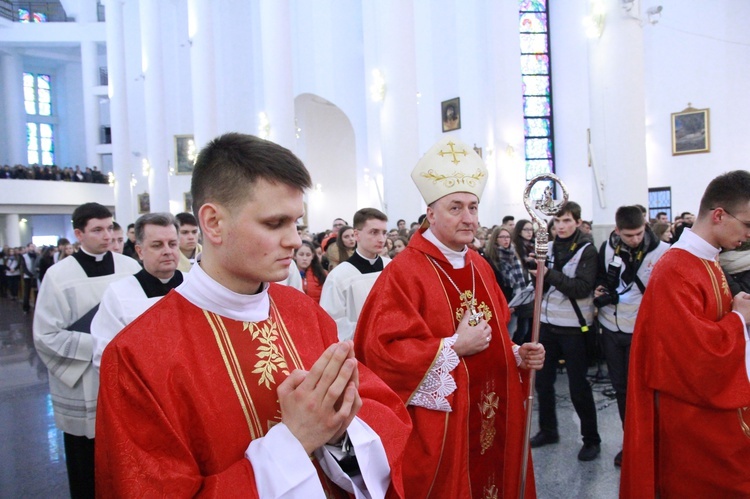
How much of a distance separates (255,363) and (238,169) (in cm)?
52

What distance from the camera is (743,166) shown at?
1547cm

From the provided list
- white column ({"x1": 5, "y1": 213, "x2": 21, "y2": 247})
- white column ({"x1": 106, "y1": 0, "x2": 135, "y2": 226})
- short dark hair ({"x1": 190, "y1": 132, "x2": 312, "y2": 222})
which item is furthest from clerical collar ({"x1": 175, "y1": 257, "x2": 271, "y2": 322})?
white column ({"x1": 5, "y1": 213, "x2": 21, "y2": 247})

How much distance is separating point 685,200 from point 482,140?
6065 mm

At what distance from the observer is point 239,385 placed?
150 centimetres

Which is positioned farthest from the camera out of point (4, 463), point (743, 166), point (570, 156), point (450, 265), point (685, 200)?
point (570, 156)

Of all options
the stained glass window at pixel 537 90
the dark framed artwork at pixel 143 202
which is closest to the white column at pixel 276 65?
the stained glass window at pixel 537 90

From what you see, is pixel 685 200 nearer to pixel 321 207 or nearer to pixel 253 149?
pixel 321 207

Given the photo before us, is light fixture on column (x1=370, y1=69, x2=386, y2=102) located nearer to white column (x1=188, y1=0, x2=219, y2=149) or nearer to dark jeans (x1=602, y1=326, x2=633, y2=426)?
white column (x1=188, y1=0, x2=219, y2=149)

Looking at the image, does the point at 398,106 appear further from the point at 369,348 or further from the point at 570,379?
the point at 369,348

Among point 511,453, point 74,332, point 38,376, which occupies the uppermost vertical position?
point 74,332

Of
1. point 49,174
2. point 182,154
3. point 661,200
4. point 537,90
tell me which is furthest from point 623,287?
point 49,174

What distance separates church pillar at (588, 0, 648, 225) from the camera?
29.7 feet

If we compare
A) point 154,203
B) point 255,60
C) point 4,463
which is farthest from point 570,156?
point 4,463

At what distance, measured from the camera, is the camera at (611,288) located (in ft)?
14.1
